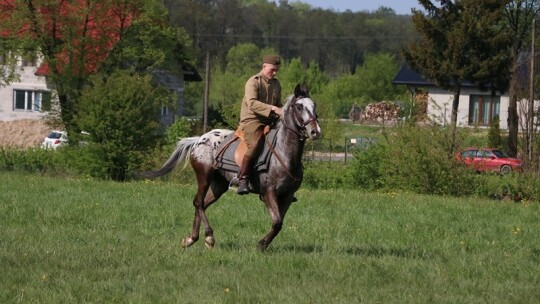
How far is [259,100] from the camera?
45.3 ft

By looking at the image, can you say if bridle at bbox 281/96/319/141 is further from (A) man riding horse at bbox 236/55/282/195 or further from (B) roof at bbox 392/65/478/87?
(B) roof at bbox 392/65/478/87

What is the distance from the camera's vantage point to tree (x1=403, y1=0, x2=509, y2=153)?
58500mm

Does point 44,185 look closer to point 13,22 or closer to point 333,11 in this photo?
point 13,22

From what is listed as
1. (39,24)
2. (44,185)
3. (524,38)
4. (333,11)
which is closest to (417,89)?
(524,38)

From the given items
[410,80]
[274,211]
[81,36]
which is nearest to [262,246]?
[274,211]

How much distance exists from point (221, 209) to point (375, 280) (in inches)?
349

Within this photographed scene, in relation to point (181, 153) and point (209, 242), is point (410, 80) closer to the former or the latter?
point (181, 153)

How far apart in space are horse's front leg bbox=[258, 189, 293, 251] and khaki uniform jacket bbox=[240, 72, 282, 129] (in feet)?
3.33

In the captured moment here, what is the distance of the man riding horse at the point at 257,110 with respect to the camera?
13.5m

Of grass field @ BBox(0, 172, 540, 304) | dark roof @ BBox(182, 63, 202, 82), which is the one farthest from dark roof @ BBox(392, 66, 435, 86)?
grass field @ BBox(0, 172, 540, 304)

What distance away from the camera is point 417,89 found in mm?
76188

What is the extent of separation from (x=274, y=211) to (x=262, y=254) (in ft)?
2.06

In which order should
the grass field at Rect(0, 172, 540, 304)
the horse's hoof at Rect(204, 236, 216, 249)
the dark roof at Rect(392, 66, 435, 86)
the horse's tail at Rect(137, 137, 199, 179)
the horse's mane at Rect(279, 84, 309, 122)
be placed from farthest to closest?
the dark roof at Rect(392, 66, 435, 86)
the horse's tail at Rect(137, 137, 199, 179)
the horse's hoof at Rect(204, 236, 216, 249)
the horse's mane at Rect(279, 84, 309, 122)
the grass field at Rect(0, 172, 540, 304)

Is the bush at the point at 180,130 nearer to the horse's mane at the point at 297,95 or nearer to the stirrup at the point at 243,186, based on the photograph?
the stirrup at the point at 243,186
